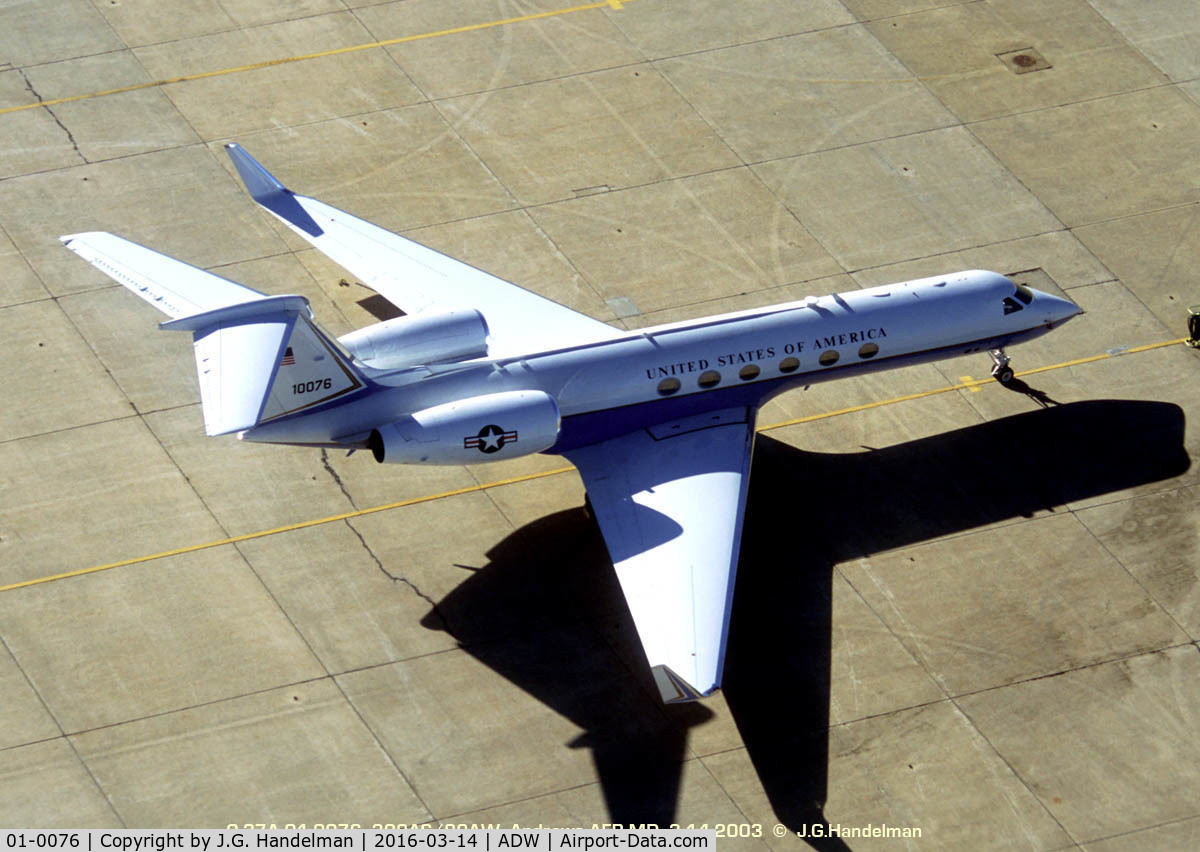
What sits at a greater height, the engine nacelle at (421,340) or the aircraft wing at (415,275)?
the engine nacelle at (421,340)

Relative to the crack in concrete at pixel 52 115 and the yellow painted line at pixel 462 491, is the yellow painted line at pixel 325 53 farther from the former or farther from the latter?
the yellow painted line at pixel 462 491

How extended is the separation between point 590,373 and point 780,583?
467cm

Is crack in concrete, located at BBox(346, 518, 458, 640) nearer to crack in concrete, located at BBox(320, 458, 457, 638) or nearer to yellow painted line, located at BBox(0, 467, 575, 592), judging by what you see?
crack in concrete, located at BBox(320, 458, 457, 638)

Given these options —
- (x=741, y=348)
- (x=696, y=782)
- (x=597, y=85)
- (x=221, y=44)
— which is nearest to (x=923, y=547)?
(x=741, y=348)

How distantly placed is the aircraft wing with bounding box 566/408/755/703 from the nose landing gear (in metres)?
5.72

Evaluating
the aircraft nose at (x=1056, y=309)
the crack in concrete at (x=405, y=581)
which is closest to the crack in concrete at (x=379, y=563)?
the crack in concrete at (x=405, y=581)

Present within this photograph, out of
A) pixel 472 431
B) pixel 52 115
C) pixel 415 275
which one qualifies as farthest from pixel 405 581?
pixel 52 115

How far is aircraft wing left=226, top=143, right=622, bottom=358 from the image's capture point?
102 ft

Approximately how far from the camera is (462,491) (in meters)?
30.2

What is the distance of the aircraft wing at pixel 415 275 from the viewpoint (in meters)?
31.0

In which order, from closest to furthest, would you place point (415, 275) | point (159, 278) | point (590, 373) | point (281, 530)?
point (159, 278), point (590, 373), point (281, 530), point (415, 275)

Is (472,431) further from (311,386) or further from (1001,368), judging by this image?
(1001,368)

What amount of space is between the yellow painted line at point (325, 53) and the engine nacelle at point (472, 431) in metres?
15.3

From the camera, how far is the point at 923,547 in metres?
29.6
